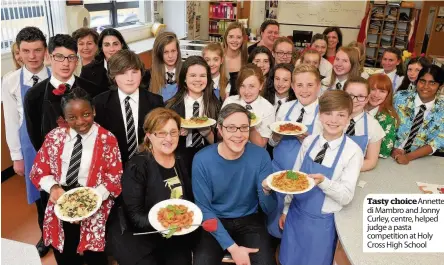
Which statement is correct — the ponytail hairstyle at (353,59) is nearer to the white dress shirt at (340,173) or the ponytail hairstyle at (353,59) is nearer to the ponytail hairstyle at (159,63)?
the white dress shirt at (340,173)

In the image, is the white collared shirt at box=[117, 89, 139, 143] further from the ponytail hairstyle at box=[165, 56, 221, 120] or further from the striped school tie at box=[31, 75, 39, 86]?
the striped school tie at box=[31, 75, 39, 86]

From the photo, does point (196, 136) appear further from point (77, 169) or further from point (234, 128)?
point (77, 169)

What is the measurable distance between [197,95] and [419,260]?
1.98 metres

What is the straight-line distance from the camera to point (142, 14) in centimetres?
771

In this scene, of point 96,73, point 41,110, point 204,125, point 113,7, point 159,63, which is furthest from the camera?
point 113,7

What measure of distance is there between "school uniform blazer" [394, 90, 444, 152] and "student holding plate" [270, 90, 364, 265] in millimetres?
943

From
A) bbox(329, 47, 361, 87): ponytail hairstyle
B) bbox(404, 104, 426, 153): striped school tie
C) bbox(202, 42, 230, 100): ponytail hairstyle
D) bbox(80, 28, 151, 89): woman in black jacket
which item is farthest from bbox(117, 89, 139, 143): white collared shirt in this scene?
bbox(404, 104, 426, 153): striped school tie

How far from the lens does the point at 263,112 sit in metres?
3.01

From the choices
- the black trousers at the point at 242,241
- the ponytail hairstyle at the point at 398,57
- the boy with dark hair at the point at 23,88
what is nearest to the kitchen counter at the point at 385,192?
the black trousers at the point at 242,241

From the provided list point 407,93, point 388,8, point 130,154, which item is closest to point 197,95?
point 130,154

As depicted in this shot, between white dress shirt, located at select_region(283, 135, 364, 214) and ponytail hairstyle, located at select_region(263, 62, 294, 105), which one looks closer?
white dress shirt, located at select_region(283, 135, 364, 214)

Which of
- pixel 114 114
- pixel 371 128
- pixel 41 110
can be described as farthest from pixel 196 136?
pixel 371 128

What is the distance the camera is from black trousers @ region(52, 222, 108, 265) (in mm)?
2389

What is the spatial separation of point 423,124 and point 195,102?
1967 mm
